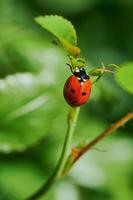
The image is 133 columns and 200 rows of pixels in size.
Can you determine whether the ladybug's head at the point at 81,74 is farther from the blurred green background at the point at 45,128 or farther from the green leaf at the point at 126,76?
the blurred green background at the point at 45,128

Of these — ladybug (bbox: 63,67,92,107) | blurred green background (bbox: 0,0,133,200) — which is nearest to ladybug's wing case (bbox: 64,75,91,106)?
ladybug (bbox: 63,67,92,107)

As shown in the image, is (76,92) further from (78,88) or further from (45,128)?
(45,128)

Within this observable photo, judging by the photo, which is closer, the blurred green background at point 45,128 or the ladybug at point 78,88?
the ladybug at point 78,88

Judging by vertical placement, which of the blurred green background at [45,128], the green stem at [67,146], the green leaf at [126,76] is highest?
the green leaf at [126,76]

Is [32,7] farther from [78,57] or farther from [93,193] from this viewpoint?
[78,57]

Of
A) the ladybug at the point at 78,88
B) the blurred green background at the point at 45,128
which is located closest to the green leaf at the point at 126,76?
the ladybug at the point at 78,88

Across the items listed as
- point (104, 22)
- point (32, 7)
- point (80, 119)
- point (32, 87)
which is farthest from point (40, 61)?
point (104, 22)
